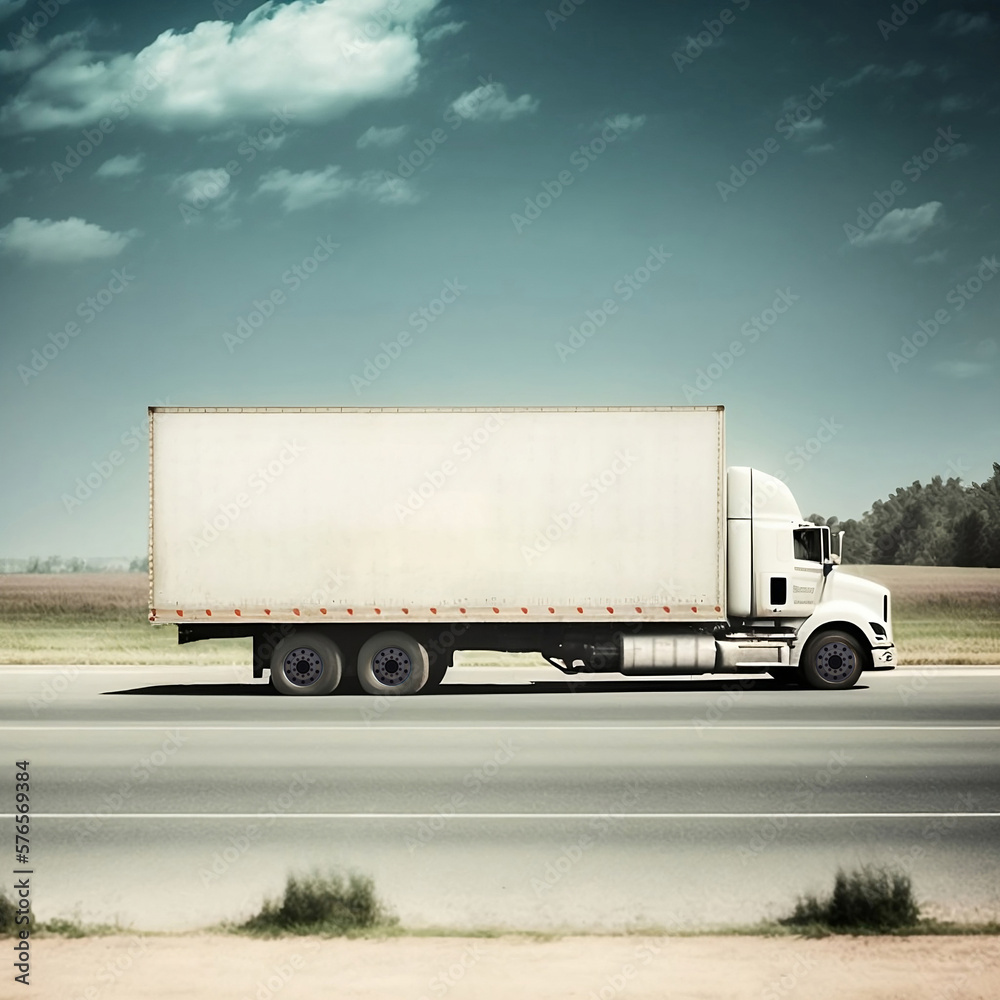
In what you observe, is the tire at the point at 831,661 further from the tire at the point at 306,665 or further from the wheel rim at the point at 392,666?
the tire at the point at 306,665

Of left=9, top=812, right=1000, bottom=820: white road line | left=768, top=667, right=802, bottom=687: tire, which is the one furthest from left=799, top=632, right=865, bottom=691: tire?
left=9, top=812, right=1000, bottom=820: white road line

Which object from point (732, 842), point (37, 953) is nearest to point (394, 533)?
point (732, 842)

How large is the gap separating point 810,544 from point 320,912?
14.5 m

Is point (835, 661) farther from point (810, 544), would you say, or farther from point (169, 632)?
point (169, 632)

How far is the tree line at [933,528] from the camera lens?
12462 cm

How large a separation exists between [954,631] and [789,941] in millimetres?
34907

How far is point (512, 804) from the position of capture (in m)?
10.2

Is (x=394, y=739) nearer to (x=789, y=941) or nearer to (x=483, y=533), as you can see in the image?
(x=483, y=533)

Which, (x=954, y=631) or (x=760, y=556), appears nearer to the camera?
(x=760, y=556)

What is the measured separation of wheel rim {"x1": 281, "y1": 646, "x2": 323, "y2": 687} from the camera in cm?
1903

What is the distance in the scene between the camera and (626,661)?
19.1 meters

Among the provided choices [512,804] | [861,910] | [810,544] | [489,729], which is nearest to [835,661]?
[810,544]

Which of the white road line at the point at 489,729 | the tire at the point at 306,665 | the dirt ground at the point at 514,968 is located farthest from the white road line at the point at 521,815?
the tire at the point at 306,665

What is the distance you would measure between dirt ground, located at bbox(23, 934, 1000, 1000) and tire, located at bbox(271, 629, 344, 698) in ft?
41.9
